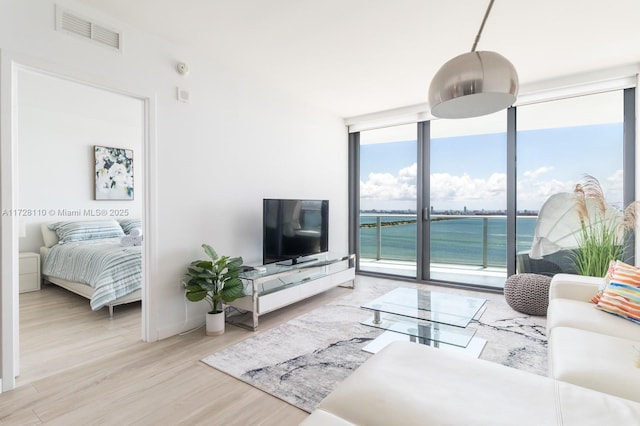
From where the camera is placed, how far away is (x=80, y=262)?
3.79m

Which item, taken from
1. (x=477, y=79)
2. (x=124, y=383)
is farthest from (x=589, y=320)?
(x=124, y=383)

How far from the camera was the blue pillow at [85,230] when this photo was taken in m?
4.54

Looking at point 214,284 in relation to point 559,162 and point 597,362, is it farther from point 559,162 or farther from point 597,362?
point 559,162

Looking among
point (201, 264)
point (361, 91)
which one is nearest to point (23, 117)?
point (201, 264)

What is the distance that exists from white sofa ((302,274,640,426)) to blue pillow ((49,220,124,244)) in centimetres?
475

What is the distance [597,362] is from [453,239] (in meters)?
3.30

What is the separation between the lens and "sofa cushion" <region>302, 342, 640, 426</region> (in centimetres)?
105

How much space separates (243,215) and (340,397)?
261 cm

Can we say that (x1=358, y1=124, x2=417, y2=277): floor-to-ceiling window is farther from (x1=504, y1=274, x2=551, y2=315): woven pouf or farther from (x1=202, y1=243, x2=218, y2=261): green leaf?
(x1=202, y1=243, x2=218, y2=261): green leaf

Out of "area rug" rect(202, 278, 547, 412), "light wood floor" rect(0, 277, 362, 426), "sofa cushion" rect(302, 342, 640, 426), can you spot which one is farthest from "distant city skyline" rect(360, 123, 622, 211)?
"sofa cushion" rect(302, 342, 640, 426)

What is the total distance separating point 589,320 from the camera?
77.5 inches

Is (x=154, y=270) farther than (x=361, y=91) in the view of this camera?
No

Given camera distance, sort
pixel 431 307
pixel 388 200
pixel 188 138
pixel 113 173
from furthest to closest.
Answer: pixel 113 173 → pixel 388 200 → pixel 188 138 → pixel 431 307

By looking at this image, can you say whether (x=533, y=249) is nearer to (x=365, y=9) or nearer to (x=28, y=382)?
(x=365, y=9)
